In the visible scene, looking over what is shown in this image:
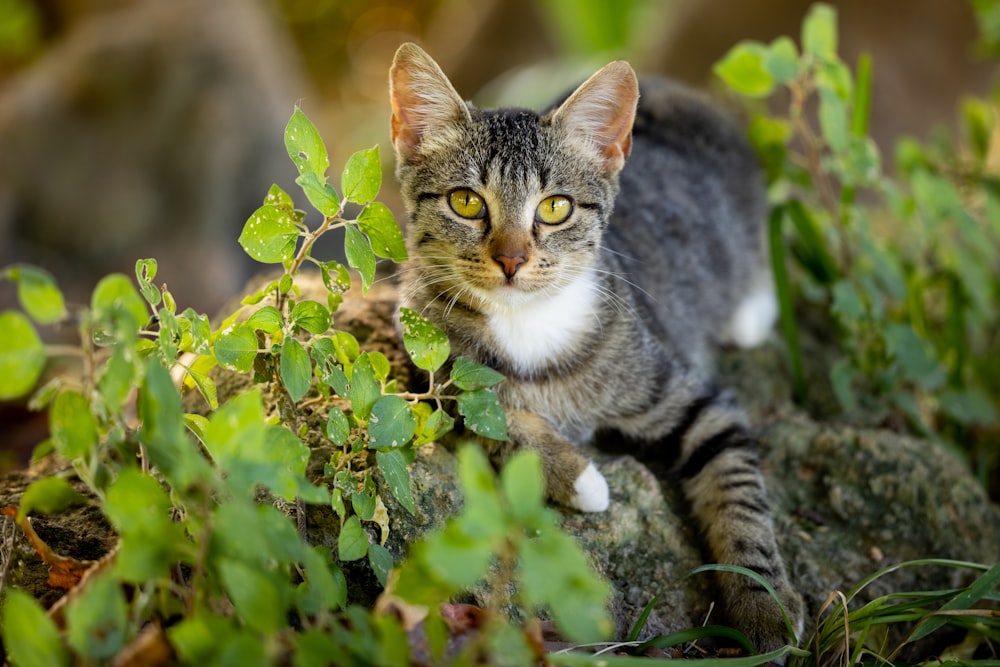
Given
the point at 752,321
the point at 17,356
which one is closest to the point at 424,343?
the point at 17,356

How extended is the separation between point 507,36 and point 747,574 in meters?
7.46

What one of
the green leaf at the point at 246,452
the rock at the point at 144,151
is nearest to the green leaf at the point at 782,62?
the green leaf at the point at 246,452

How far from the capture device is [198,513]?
4.79ft

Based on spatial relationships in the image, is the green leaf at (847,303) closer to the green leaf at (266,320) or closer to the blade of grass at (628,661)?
the blade of grass at (628,661)

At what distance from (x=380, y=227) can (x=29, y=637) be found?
42.4 inches

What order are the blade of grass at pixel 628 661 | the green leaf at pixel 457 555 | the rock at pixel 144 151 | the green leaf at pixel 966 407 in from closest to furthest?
1. the green leaf at pixel 457 555
2. the blade of grass at pixel 628 661
3. the green leaf at pixel 966 407
4. the rock at pixel 144 151

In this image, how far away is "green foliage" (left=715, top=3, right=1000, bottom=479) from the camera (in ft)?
9.88

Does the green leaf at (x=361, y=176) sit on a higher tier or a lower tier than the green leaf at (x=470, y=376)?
higher

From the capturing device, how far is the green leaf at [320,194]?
72.2 inches

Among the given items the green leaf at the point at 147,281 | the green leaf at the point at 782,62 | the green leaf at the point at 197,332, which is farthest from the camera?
the green leaf at the point at 782,62

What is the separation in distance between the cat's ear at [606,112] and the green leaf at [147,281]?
1.18 m

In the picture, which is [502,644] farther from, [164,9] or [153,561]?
[164,9]

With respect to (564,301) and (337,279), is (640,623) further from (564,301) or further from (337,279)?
(337,279)

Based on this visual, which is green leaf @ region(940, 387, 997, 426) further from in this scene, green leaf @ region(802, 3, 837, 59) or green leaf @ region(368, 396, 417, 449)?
green leaf @ region(368, 396, 417, 449)
